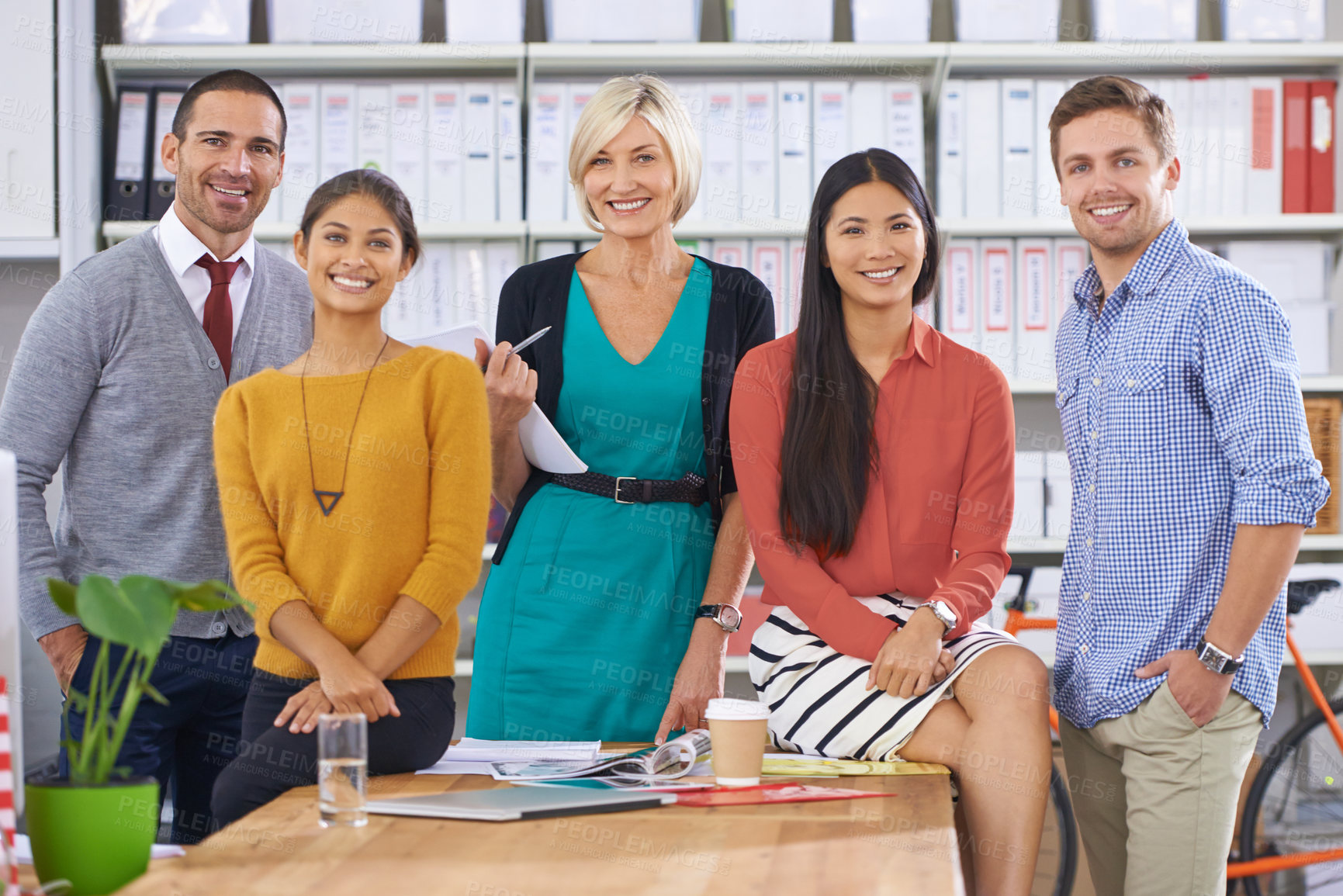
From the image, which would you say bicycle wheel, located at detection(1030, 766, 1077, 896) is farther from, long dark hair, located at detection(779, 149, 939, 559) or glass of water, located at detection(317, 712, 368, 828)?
glass of water, located at detection(317, 712, 368, 828)

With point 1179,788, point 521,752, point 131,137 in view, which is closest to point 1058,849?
point 1179,788

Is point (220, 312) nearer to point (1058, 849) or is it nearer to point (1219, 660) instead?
point (1219, 660)

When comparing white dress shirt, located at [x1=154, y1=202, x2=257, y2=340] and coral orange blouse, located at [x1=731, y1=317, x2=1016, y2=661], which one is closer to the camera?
coral orange blouse, located at [x1=731, y1=317, x2=1016, y2=661]

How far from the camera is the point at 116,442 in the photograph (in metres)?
1.73

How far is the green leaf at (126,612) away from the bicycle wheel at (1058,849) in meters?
2.48

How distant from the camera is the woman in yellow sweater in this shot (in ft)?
4.03

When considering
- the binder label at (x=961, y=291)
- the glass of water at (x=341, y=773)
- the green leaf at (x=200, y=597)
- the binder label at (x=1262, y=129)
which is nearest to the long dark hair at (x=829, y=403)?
the glass of water at (x=341, y=773)

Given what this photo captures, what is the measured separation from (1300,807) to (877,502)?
206 centimetres

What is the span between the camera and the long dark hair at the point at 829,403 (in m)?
1.48

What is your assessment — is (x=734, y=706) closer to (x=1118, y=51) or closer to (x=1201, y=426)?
(x=1201, y=426)

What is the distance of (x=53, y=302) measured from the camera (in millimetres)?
1750

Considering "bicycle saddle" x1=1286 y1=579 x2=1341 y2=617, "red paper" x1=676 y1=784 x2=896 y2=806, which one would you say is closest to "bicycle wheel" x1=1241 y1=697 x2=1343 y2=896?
"bicycle saddle" x1=1286 y1=579 x2=1341 y2=617

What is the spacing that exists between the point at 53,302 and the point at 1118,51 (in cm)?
235

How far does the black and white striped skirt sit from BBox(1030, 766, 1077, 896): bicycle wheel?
1.56 m
